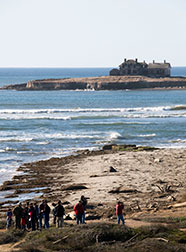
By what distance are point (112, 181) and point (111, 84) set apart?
97.0 metres

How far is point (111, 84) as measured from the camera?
122562 millimetres

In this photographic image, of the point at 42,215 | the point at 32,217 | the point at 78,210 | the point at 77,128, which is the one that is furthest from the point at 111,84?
the point at 78,210

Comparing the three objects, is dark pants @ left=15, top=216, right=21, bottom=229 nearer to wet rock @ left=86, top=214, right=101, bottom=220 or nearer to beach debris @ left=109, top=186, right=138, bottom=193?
wet rock @ left=86, top=214, right=101, bottom=220

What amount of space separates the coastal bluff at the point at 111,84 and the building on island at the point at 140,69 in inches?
204

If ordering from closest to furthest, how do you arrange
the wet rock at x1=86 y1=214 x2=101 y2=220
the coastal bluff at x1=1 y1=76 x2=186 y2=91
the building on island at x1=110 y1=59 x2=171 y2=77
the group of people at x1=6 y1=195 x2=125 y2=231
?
the group of people at x1=6 y1=195 x2=125 y2=231, the wet rock at x1=86 y1=214 x2=101 y2=220, the coastal bluff at x1=1 y1=76 x2=186 y2=91, the building on island at x1=110 y1=59 x2=171 y2=77

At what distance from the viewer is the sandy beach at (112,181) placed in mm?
21078

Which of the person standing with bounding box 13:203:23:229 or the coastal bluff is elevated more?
the person standing with bounding box 13:203:23:229

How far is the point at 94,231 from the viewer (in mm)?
14297

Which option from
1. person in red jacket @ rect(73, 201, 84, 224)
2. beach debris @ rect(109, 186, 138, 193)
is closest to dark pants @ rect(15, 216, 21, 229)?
person in red jacket @ rect(73, 201, 84, 224)

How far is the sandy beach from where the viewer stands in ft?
69.2

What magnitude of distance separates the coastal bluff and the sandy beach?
3375 inches

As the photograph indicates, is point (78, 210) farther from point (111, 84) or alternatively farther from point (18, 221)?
point (111, 84)

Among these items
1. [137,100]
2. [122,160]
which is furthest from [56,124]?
[137,100]

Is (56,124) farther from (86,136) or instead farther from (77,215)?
(77,215)
